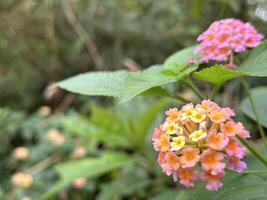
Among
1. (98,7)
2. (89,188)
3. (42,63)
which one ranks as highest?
(98,7)

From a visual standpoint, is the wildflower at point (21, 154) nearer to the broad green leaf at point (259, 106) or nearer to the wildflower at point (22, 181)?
the wildflower at point (22, 181)

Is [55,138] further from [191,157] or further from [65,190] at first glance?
[191,157]

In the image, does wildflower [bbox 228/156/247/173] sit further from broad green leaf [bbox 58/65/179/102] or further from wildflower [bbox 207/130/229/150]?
broad green leaf [bbox 58/65/179/102]

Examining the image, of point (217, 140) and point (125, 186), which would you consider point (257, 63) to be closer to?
point (217, 140)

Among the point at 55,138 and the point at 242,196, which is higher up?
the point at 242,196

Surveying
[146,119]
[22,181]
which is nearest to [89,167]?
[146,119]

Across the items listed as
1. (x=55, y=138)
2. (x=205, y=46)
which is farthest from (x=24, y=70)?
(x=205, y=46)
